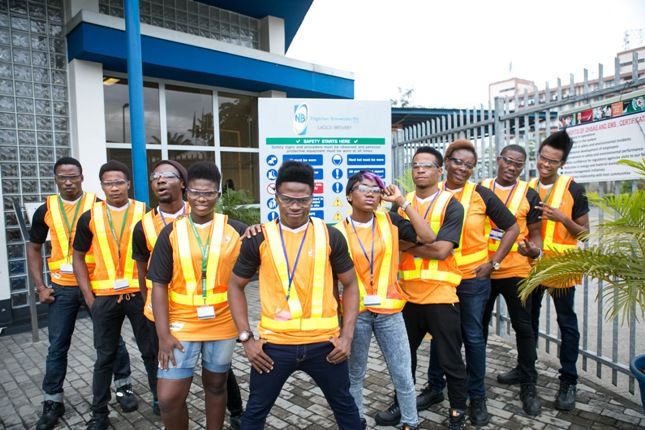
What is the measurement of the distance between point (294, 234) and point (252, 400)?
95 cm

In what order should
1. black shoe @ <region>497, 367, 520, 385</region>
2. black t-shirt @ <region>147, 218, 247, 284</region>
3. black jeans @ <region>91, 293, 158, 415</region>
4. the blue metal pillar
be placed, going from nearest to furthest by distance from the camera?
black t-shirt @ <region>147, 218, 247, 284</region>, black jeans @ <region>91, 293, 158, 415</region>, black shoe @ <region>497, 367, 520, 385</region>, the blue metal pillar

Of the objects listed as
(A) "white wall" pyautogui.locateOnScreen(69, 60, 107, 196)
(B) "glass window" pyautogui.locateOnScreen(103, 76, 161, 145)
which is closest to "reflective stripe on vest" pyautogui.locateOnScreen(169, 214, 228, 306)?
(A) "white wall" pyautogui.locateOnScreen(69, 60, 107, 196)

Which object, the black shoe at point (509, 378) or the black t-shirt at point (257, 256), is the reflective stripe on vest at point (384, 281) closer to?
the black t-shirt at point (257, 256)

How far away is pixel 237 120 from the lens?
980 centimetres

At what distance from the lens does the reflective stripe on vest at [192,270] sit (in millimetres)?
2707

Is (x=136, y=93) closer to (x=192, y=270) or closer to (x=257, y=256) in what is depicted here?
(x=192, y=270)

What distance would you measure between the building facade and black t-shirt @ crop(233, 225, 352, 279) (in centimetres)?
515

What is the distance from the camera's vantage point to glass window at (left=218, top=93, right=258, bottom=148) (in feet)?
31.4

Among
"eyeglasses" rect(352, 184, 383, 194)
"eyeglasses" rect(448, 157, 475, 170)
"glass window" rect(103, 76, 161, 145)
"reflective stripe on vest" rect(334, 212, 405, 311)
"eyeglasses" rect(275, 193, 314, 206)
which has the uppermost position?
"glass window" rect(103, 76, 161, 145)

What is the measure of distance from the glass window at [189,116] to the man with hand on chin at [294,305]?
696 centimetres

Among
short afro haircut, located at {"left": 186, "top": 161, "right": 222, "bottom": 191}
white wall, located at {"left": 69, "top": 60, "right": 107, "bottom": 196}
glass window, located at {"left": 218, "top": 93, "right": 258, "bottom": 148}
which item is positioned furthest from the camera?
glass window, located at {"left": 218, "top": 93, "right": 258, "bottom": 148}

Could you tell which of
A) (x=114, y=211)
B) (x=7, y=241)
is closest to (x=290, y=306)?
(x=114, y=211)

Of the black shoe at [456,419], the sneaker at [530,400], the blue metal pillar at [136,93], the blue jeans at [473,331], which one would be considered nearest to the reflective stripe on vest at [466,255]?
the blue jeans at [473,331]

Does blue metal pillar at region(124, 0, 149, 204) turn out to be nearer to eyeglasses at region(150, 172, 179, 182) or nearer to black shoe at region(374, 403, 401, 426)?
eyeglasses at region(150, 172, 179, 182)
